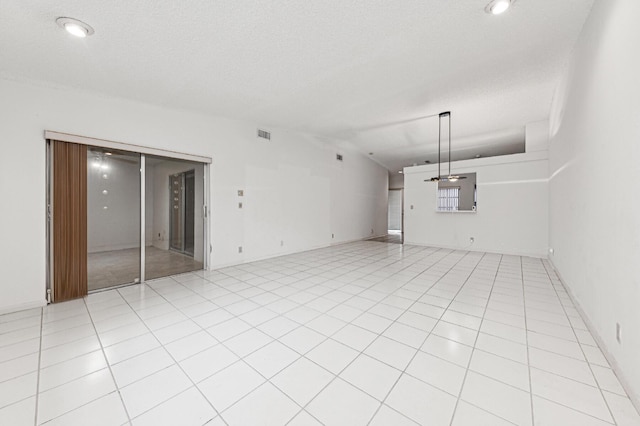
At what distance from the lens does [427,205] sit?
800 cm

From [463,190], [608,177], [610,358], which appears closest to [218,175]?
[608,177]

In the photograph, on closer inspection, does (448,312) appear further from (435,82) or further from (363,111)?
(363,111)

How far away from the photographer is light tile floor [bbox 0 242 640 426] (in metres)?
1.50

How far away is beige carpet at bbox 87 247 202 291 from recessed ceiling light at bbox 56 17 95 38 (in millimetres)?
3080

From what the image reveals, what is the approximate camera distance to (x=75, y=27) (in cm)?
235

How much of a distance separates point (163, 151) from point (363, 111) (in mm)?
3927

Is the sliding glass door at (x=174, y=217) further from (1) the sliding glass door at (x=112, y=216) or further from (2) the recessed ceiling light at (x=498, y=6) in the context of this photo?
(2) the recessed ceiling light at (x=498, y=6)

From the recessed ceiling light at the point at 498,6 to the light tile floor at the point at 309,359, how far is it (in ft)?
10.5

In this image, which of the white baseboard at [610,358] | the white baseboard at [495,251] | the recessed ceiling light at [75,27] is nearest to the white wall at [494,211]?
the white baseboard at [495,251]

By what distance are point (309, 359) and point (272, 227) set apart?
4299mm

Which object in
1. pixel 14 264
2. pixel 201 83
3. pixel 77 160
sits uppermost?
pixel 201 83

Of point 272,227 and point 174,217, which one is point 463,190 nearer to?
point 272,227

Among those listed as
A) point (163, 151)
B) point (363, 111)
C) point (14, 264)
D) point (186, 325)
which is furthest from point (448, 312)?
point (14, 264)

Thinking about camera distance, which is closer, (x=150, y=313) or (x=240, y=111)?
(x=150, y=313)
